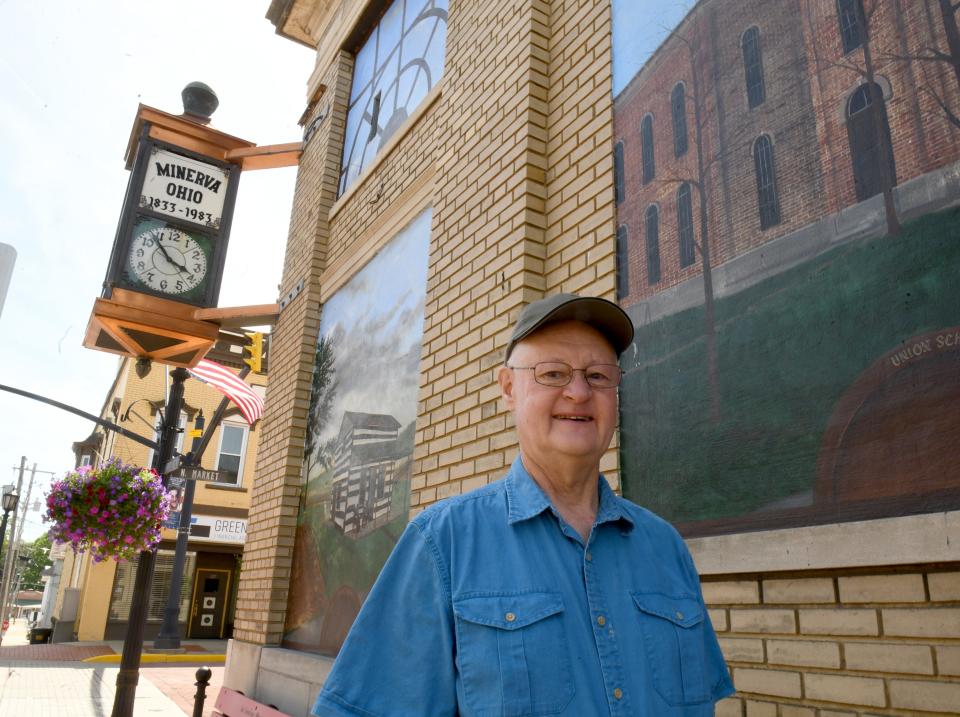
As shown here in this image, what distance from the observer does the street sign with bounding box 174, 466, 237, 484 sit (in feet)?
28.6

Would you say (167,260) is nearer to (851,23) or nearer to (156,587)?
(851,23)

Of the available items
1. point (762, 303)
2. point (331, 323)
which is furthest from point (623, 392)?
point (331, 323)

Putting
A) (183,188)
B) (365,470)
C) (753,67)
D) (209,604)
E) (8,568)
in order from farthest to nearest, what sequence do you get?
(8,568)
(209,604)
(183,188)
(365,470)
(753,67)

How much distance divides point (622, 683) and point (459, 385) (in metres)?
3.32

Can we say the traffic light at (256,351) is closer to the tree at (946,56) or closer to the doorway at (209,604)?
the tree at (946,56)

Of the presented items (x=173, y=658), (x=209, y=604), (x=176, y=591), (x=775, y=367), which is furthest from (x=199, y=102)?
(x=209, y=604)

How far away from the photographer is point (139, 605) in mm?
9359

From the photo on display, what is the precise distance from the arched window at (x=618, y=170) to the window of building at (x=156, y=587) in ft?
70.1

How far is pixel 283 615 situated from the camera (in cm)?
711

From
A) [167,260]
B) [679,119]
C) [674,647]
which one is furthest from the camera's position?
[167,260]

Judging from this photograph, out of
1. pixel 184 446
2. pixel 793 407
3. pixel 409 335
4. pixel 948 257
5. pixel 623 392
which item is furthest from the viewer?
pixel 184 446

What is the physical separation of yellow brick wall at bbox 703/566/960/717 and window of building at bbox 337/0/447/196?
5356 mm

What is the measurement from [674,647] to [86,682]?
1452cm

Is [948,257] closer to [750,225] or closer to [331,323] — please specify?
[750,225]
